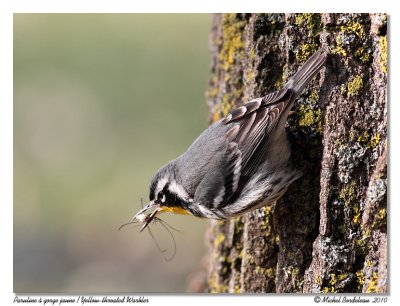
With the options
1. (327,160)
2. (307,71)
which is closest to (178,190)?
(327,160)

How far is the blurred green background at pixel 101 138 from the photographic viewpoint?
4.36 m

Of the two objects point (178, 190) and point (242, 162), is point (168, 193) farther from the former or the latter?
point (242, 162)

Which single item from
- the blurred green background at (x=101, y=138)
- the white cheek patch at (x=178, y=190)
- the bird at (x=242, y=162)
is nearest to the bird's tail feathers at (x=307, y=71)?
the bird at (x=242, y=162)

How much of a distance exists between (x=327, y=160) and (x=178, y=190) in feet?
3.40

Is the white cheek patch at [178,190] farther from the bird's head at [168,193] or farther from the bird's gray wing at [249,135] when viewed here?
the bird's gray wing at [249,135]

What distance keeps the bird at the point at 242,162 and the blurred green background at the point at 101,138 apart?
1030mm

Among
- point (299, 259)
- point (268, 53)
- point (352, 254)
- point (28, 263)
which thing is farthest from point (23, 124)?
point (352, 254)

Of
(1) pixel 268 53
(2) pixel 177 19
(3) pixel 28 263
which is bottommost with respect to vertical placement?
(3) pixel 28 263

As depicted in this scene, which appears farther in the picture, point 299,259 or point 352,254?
point 299,259

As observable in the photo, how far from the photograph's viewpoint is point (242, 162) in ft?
11.3

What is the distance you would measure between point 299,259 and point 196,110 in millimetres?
2506

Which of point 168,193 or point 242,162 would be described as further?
point 168,193
